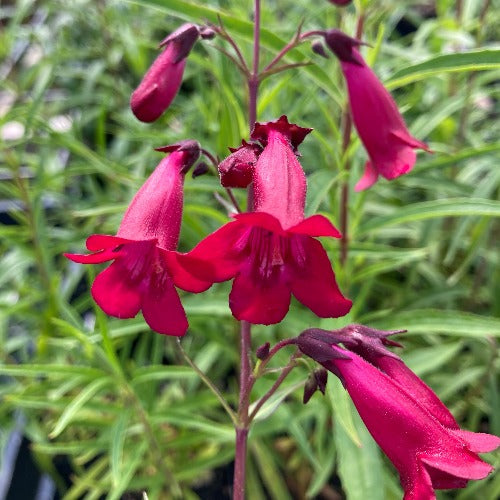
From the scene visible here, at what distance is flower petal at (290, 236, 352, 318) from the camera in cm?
68

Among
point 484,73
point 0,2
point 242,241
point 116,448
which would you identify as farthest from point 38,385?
point 0,2

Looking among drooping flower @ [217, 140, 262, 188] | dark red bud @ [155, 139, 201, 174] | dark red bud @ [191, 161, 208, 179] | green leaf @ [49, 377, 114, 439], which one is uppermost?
drooping flower @ [217, 140, 262, 188]

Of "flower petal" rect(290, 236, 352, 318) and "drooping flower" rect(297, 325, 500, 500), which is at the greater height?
"flower petal" rect(290, 236, 352, 318)

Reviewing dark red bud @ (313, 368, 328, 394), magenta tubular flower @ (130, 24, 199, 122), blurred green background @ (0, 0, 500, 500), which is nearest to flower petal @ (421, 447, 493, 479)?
dark red bud @ (313, 368, 328, 394)

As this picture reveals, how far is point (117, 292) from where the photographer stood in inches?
30.0

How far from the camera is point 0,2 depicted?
4.19m

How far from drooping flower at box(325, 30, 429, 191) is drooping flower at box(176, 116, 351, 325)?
0.24 metres

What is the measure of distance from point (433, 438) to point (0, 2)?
4.33 metres

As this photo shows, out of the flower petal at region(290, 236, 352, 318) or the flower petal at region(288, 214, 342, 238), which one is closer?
the flower petal at region(288, 214, 342, 238)

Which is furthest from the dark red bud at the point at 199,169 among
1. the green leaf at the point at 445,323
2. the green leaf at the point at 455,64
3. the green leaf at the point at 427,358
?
the green leaf at the point at 427,358

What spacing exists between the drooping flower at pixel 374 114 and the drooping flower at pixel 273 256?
0.24m

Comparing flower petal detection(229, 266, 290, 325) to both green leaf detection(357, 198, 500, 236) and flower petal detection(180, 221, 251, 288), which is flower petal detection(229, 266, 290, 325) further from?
green leaf detection(357, 198, 500, 236)

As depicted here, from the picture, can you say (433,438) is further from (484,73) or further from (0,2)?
(0,2)

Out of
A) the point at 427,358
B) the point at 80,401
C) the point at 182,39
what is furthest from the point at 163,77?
the point at 427,358
